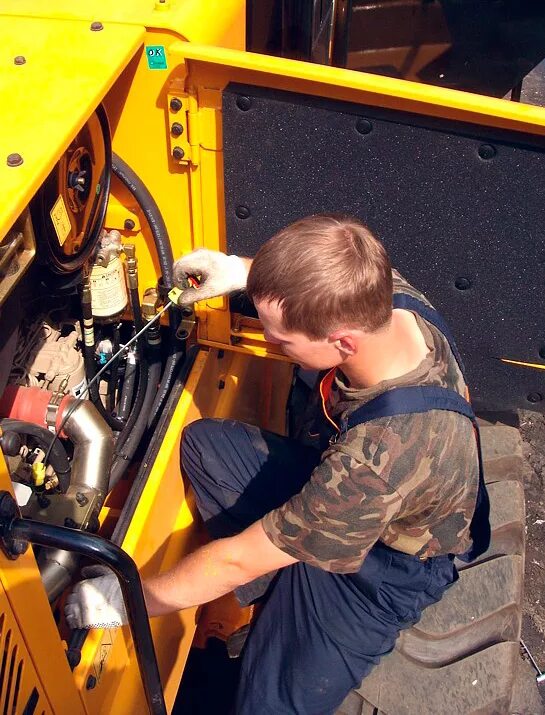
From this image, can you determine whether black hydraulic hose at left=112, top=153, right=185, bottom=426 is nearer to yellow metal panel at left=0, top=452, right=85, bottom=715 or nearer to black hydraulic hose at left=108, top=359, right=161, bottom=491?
black hydraulic hose at left=108, top=359, right=161, bottom=491

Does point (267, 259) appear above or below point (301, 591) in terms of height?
above

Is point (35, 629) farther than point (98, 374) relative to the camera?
No

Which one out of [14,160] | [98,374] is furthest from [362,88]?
[98,374]

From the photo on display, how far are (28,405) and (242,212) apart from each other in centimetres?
78

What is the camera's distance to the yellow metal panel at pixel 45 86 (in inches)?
48.6

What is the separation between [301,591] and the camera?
77.0 inches

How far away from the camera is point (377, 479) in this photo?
1.58 metres

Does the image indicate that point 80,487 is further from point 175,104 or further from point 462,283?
point 462,283

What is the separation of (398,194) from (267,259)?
17.3 inches

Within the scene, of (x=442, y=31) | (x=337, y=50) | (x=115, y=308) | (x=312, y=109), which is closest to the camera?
(x=312, y=109)

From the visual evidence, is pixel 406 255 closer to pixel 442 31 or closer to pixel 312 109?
pixel 312 109

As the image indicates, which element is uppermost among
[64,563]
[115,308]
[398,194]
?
[398,194]

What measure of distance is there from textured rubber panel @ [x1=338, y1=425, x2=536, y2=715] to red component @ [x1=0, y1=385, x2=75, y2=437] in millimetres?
1125

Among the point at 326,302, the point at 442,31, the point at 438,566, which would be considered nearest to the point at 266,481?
the point at 438,566
